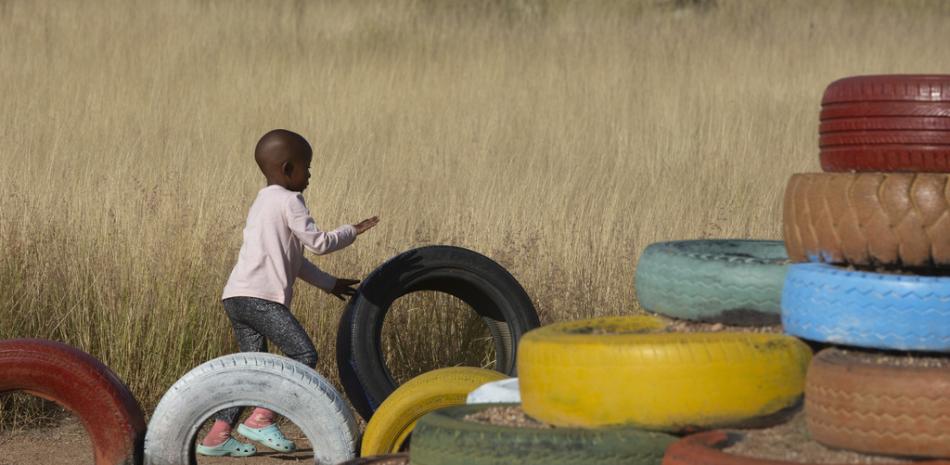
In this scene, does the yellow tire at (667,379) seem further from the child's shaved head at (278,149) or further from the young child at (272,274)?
the child's shaved head at (278,149)

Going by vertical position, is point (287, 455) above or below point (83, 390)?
below

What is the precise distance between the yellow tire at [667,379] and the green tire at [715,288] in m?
0.48

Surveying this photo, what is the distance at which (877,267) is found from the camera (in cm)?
505

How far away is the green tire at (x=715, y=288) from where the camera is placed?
5.39 metres

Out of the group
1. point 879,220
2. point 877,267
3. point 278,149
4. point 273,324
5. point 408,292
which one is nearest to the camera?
point 879,220

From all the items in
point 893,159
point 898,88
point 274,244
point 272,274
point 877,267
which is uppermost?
point 898,88

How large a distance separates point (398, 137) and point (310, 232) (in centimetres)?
658

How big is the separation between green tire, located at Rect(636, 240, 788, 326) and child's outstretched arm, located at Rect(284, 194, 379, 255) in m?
1.64

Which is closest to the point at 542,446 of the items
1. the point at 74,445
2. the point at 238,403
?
the point at 238,403

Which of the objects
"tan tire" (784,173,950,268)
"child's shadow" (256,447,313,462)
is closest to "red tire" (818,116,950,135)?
"tan tire" (784,173,950,268)

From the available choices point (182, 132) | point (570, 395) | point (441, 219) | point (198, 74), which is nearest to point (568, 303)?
point (441, 219)

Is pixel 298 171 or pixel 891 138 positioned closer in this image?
pixel 891 138

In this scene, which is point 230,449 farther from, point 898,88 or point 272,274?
point 898,88

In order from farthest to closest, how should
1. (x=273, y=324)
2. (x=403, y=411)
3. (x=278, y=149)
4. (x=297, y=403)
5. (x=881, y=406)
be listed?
1. (x=278, y=149)
2. (x=273, y=324)
3. (x=403, y=411)
4. (x=297, y=403)
5. (x=881, y=406)
